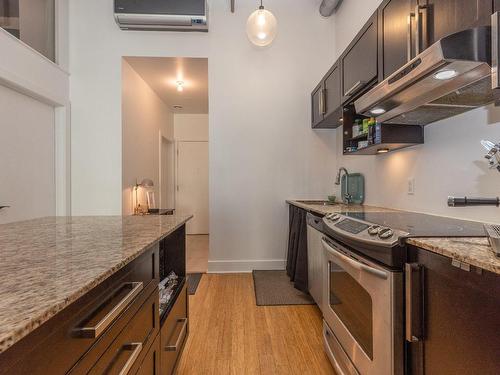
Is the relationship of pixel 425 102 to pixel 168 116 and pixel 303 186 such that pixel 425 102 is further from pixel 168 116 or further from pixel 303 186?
pixel 168 116

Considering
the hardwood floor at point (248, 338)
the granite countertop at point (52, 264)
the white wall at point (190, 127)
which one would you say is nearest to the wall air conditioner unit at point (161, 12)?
the white wall at point (190, 127)

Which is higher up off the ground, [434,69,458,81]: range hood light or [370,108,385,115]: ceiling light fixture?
[370,108,385,115]: ceiling light fixture

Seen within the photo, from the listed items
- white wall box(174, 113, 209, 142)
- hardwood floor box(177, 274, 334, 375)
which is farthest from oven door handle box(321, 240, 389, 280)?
white wall box(174, 113, 209, 142)

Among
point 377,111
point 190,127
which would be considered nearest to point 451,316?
point 377,111

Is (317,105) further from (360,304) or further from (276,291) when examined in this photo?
(360,304)

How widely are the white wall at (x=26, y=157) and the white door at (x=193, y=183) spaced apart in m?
2.66

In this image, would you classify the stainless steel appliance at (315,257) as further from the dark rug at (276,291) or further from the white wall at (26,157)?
the white wall at (26,157)

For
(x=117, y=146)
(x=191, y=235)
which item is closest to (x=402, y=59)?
(x=117, y=146)

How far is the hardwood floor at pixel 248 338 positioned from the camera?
5.22 feet

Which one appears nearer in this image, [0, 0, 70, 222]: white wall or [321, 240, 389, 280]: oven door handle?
[321, 240, 389, 280]: oven door handle

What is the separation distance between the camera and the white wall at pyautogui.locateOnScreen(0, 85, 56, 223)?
2336 millimetres

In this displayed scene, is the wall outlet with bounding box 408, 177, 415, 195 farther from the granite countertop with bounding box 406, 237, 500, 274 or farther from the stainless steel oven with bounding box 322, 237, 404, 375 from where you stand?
the granite countertop with bounding box 406, 237, 500, 274

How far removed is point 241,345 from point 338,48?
10.9ft

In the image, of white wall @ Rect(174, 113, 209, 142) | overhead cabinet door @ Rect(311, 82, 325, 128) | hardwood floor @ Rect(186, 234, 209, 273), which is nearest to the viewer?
overhead cabinet door @ Rect(311, 82, 325, 128)
